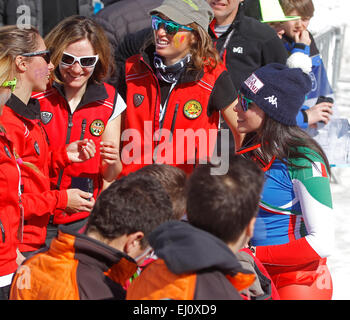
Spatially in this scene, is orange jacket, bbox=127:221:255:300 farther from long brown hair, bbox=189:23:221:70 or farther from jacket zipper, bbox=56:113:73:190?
long brown hair, bbox=189:23:221:70

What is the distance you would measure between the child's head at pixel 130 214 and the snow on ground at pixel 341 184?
266cm

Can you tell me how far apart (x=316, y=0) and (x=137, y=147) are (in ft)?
26.1

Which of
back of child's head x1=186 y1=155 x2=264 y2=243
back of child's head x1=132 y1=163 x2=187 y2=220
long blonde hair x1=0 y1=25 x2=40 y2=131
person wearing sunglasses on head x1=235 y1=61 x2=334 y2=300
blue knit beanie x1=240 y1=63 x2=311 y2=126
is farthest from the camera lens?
long blonde hair x1=0 y1=25 x2=40 y2=131

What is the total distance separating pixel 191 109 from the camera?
11.1 ft

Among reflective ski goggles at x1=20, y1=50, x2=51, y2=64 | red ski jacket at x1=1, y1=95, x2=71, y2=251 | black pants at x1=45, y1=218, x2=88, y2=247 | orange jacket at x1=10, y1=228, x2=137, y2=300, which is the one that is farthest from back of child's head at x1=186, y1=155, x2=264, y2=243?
reflective ski goggles at x1=20, y1=50, x2=51, y2=64

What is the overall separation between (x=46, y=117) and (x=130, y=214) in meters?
1.47

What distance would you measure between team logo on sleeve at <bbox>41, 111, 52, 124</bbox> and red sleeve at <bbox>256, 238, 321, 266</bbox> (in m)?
1.46

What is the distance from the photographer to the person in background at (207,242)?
5.73 ft

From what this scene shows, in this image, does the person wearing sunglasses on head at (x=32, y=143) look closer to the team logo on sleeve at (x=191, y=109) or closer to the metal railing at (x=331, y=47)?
the team logo on sleeve at (x=191, y=109)

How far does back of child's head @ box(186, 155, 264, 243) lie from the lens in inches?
74.4

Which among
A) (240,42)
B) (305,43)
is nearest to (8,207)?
(240,42)

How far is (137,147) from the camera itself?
11.3 feet

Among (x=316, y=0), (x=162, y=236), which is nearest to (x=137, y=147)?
(x=162, y=236)

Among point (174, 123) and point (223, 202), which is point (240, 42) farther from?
point (223, 202)
